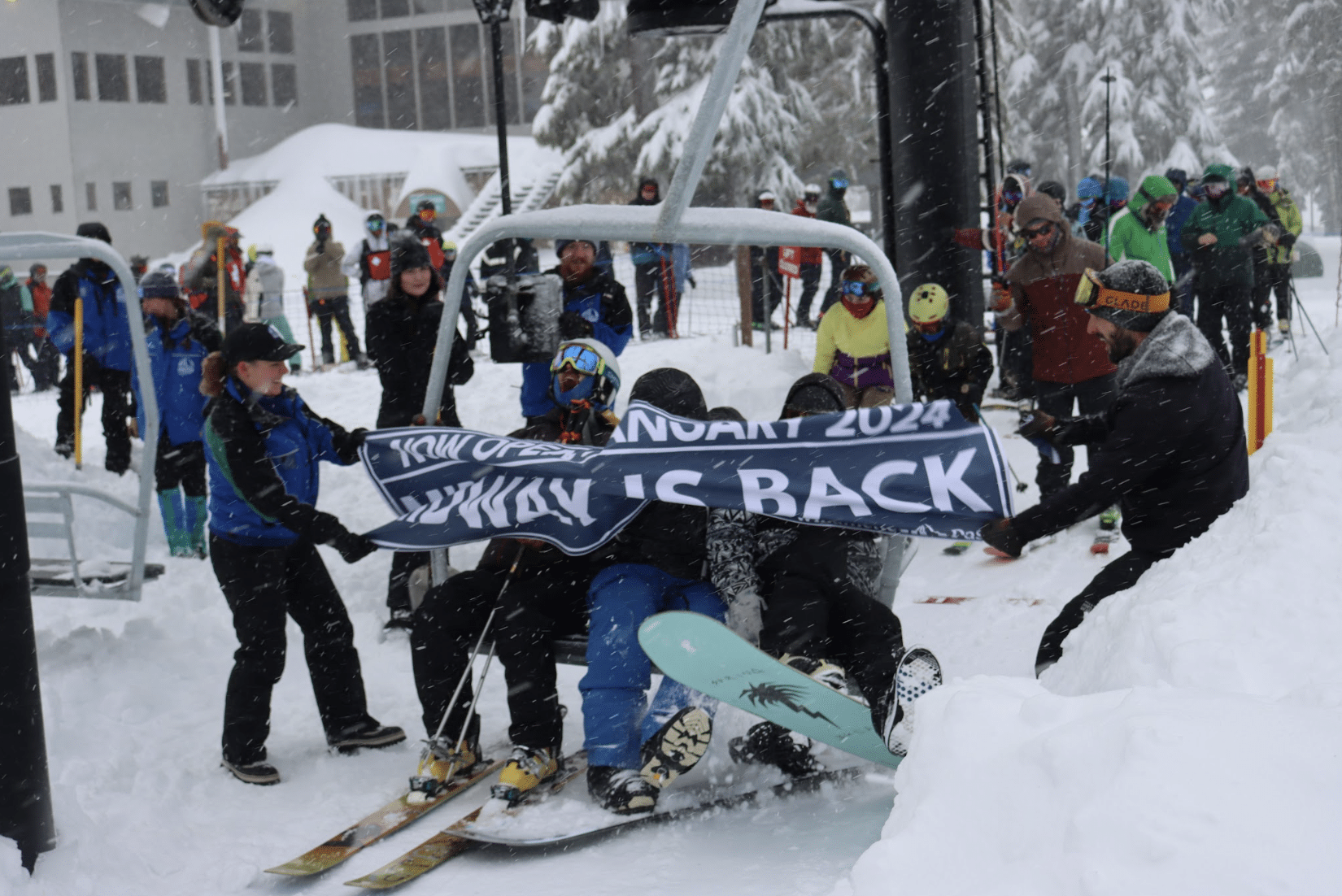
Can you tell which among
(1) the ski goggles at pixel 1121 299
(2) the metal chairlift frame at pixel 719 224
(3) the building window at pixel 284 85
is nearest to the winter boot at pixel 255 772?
(2) the metal chairlift frame at pixel 719 224

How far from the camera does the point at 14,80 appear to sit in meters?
32.8

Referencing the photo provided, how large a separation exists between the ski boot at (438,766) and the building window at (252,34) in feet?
117

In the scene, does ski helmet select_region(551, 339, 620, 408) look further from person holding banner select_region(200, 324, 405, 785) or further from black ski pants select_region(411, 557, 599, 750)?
person holding banner select_region(200, 324, 405, 785)

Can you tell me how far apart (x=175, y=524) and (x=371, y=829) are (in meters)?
4.67

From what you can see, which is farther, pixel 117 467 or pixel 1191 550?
pixel 117 467

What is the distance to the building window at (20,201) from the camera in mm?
32688

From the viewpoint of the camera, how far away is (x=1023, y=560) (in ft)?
24.5

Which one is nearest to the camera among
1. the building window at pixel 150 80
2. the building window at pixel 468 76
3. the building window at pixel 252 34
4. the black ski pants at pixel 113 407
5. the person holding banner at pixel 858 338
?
the person holding banner at pixel 858 338

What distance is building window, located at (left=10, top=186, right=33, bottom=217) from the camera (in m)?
32.7

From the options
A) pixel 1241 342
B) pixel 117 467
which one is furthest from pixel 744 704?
pixel 1241 342

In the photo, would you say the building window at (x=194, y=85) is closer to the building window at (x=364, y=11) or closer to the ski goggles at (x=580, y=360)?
the building window at (x=364, y=11)

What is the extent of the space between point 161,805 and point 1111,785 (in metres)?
3.50

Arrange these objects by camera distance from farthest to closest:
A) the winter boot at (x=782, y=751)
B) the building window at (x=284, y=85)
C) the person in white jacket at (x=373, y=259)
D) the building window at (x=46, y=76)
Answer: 1. the building window at (x=284, y=85)
2. the building window at (x=46, y=76)
3. the person in white jacket at (x=373, y=259)
4. the winter boot at (x=782, y=751)

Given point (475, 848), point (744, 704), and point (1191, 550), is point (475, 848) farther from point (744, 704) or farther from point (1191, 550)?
point (1191, 550)
